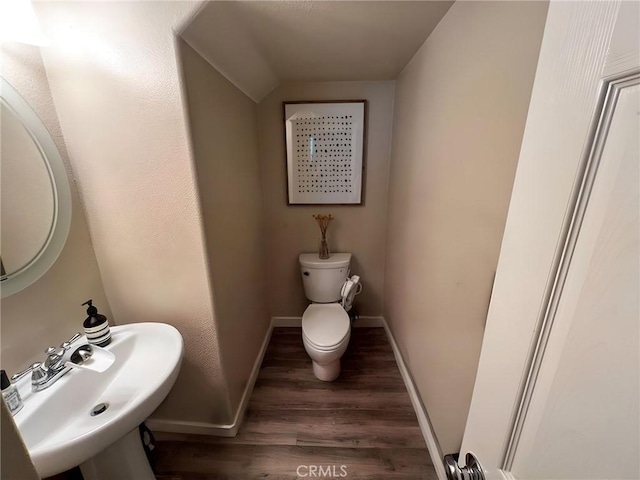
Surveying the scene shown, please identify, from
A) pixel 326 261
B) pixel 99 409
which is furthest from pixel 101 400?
pixel 326 261

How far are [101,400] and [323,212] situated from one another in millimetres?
1620

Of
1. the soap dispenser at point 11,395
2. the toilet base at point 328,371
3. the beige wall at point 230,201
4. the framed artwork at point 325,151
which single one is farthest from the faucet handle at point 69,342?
the framed artwork at point 325,151

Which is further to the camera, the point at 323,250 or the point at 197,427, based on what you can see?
the point at 323,250

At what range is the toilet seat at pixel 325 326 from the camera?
156cm

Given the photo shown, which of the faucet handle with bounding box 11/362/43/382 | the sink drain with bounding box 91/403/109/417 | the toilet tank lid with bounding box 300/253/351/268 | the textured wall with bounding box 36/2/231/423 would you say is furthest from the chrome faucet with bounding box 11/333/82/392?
the toilet tank lid with bounding box 300/253/351/268

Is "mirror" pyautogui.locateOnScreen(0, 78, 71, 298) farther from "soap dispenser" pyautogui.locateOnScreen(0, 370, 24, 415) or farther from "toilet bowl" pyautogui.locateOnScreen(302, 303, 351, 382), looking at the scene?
"toilet bowl" pyautogui.locateOnScreen(302, 303, 351, 382)

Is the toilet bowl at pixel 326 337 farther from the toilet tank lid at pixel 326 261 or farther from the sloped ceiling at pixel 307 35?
the sloped ceiling at pixel 307 35

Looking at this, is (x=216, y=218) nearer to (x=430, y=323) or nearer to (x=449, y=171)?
(x=449, y=171)

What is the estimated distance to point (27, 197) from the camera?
85 centimetres

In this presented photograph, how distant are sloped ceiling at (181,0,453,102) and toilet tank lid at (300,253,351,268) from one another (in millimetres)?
1231

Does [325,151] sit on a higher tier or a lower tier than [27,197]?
higher

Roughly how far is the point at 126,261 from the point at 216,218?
17.1 inches

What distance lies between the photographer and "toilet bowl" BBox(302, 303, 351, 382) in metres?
1.55

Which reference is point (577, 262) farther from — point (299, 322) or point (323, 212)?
point (299, 322)
